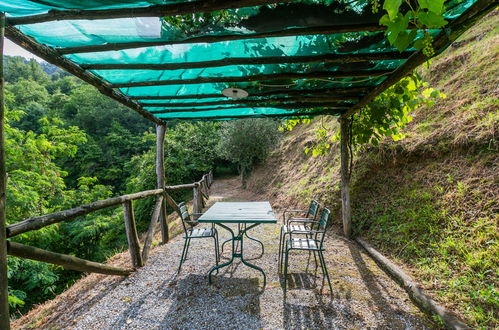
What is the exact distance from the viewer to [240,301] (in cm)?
233

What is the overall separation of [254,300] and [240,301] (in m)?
0.15

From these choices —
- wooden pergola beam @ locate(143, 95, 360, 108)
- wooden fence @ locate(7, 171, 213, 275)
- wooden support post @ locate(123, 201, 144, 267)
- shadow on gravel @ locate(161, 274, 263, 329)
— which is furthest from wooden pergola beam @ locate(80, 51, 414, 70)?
shadow on gravel @ locate(161, 274, 263, 329)

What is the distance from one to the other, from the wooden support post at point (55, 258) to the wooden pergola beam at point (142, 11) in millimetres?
1492

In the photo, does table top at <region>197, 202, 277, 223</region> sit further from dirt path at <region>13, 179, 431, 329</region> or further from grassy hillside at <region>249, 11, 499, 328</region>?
grassy hillside at <region>249, 11, 499, 328</region>

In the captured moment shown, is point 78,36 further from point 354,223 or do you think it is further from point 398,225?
point 354,223

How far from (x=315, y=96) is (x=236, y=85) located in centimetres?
107

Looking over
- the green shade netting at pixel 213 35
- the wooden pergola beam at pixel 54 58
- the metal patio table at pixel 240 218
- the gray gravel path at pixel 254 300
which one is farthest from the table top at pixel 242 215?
the wooden pergola beam at pixel 54 58

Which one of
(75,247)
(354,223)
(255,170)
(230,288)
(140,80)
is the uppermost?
(140,80)

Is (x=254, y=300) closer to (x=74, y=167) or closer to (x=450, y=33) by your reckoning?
(x=450, y=33)

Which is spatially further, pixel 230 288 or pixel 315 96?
pixel 315 96

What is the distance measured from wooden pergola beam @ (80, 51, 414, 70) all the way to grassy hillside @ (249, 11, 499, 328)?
1990 millimetres

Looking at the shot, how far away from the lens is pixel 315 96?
9.78 feet

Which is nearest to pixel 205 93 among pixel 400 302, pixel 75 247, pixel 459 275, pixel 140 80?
pixel 140 80

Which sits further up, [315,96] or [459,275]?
[315,96]
